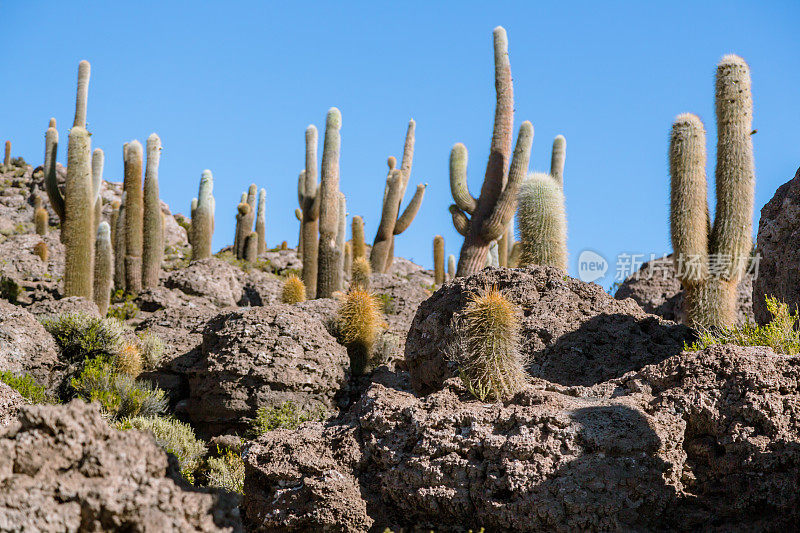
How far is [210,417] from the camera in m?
8.47

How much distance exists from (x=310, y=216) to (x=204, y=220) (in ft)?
9.42

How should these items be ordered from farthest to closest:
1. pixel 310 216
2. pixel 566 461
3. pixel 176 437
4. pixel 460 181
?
pixel 310 216
pixel 460 181
pixel 176 437
pixel 566 461

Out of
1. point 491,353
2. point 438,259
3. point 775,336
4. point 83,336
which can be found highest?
point 438,259

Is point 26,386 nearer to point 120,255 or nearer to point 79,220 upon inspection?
point 79,220

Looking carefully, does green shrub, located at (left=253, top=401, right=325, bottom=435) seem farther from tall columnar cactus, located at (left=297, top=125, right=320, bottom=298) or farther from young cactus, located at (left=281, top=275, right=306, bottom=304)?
tall columnar cactus, located at (left=297, top=125, right=320, bottom=298)

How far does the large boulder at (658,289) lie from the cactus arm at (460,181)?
2979 millimetres

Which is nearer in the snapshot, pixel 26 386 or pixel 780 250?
pixel 780 250

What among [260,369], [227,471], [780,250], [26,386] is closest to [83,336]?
[26,386]

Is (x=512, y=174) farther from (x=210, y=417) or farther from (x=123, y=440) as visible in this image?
(x=123, y=440)

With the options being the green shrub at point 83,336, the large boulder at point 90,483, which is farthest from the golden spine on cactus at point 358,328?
the large boulder at point 90,483

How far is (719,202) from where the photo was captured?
31.9ft

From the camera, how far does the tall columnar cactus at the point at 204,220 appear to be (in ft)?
57.5

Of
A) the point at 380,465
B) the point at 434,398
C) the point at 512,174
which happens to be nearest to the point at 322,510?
the point at 380,465

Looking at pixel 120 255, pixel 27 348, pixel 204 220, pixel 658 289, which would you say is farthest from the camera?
pixel 204 220
